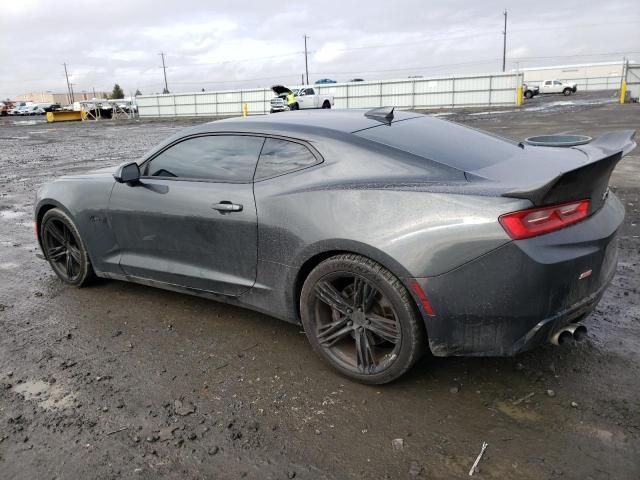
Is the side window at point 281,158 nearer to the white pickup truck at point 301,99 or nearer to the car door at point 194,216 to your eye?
the car door at point 194,216

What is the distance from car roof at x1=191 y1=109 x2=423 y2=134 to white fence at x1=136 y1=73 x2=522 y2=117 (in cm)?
3337

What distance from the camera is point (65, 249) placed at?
487 centimetres

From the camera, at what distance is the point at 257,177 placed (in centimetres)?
344

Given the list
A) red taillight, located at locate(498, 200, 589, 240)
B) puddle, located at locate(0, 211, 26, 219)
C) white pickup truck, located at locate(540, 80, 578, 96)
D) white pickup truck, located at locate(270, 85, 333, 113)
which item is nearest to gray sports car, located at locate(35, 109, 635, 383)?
red taillight, located at locate(498, 200, 589, 240)

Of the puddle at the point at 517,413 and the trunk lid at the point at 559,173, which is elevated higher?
the trunk lid at the point at 559,173

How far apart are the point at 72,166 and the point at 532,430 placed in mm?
14292

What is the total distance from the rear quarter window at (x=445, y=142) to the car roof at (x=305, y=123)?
111mm

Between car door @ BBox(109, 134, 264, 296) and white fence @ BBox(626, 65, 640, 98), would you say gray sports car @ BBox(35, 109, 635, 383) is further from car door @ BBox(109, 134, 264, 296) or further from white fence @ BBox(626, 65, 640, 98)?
white fence @ BBox(626, 65, 640, 98)

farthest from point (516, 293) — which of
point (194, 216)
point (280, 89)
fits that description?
point (280, 89)

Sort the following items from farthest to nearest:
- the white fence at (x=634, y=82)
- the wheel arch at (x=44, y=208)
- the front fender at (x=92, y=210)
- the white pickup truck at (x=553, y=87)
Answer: the white pickup truck at (x=553, y=87)
the white fence at (x=634, y=82)
the wheel arch at (x=44, y=208)
the front fender at (x=92, y=210)

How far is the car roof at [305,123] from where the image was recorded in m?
3.44

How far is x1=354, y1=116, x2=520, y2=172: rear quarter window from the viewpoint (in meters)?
3.09

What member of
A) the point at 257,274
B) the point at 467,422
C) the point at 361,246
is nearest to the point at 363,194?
the point at 361,246

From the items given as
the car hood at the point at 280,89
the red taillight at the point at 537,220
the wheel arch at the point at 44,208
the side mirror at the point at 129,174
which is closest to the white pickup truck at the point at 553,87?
the car hood at the point at 280,89
